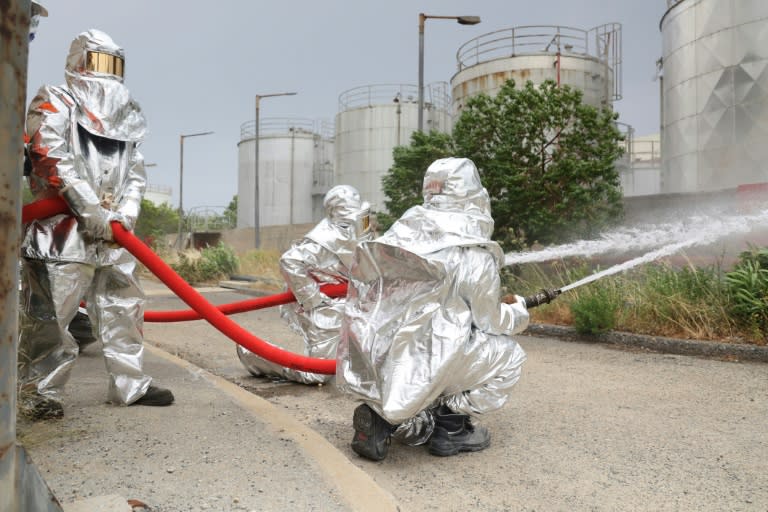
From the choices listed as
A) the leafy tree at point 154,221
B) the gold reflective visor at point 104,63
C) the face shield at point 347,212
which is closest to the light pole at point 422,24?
the face shield at point 347,212

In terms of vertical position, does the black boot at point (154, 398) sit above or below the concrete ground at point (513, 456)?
above

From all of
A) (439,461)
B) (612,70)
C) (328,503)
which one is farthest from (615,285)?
(612,70)

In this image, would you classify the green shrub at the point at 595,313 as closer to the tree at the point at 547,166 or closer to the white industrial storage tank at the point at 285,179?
the tree at the point at 547,166

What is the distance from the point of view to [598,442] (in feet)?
12.3

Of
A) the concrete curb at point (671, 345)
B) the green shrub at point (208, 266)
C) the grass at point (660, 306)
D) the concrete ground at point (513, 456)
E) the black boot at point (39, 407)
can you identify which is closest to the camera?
the concrete ground at point (513, 456)

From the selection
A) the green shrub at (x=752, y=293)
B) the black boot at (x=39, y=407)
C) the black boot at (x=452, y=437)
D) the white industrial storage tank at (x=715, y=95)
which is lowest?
the black boot at (x=452, y=437)

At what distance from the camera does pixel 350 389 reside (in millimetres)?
3398

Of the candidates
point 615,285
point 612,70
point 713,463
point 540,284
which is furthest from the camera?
point 612,70

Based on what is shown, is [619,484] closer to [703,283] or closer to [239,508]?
[239,508]

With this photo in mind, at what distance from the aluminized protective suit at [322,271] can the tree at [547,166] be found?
17.4 feet

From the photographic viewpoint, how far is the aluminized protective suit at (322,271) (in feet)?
16.5

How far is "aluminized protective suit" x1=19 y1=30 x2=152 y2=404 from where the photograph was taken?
11.8ft

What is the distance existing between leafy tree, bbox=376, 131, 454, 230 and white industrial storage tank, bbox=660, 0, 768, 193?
5544 millimetres

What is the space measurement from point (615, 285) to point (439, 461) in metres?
5.61
